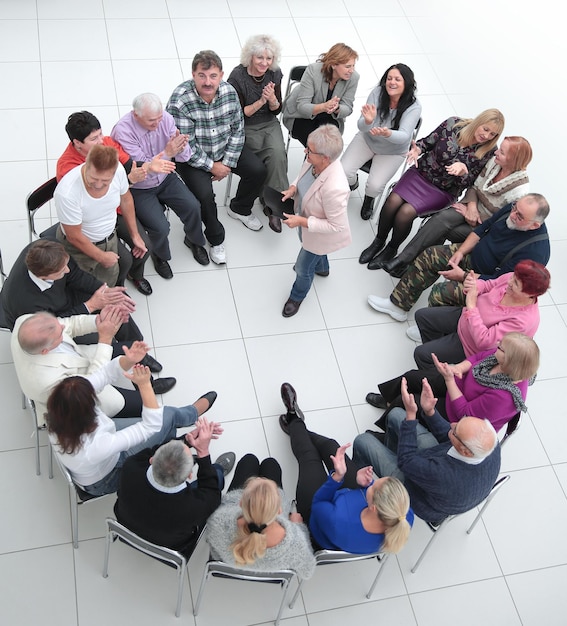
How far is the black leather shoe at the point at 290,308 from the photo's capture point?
4.30 m

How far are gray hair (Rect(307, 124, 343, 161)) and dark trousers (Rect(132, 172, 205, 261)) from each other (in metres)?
1.10

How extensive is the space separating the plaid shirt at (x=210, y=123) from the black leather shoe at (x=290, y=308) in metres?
1.04

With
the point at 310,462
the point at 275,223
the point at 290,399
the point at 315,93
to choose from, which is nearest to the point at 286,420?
the point at 290,399

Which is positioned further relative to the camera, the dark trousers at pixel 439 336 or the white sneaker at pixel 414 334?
the white sneaker at pixel 414 334

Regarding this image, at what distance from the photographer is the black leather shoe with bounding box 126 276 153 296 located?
13.8 ft

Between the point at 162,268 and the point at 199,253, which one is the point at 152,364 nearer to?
the point at 162,268

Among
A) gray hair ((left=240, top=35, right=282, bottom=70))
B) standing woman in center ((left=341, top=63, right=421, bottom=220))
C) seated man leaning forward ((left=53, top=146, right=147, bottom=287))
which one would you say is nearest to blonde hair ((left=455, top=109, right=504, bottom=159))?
standing woman in center ((left=341, top=63, right=421, bottom=220))

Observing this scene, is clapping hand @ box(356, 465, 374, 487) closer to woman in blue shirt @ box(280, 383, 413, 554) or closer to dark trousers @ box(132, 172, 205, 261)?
woman in blue shirt @ box(280, 383, 413, 554)

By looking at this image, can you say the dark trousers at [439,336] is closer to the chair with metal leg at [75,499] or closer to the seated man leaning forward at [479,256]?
the seated man leaning forward at [479,256]

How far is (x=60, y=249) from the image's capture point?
3.06 m

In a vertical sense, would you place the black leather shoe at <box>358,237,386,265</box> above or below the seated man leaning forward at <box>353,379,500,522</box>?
below

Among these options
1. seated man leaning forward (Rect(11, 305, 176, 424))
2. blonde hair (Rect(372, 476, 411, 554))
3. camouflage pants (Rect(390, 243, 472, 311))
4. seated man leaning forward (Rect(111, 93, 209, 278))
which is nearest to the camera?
blonde hair (Rect(372, 476, 411, 554))

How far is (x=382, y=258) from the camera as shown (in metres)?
4.72

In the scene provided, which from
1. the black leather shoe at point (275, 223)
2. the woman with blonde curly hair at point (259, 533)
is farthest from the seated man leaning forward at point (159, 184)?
the woman with blonde curly hair at point (259, 533)
